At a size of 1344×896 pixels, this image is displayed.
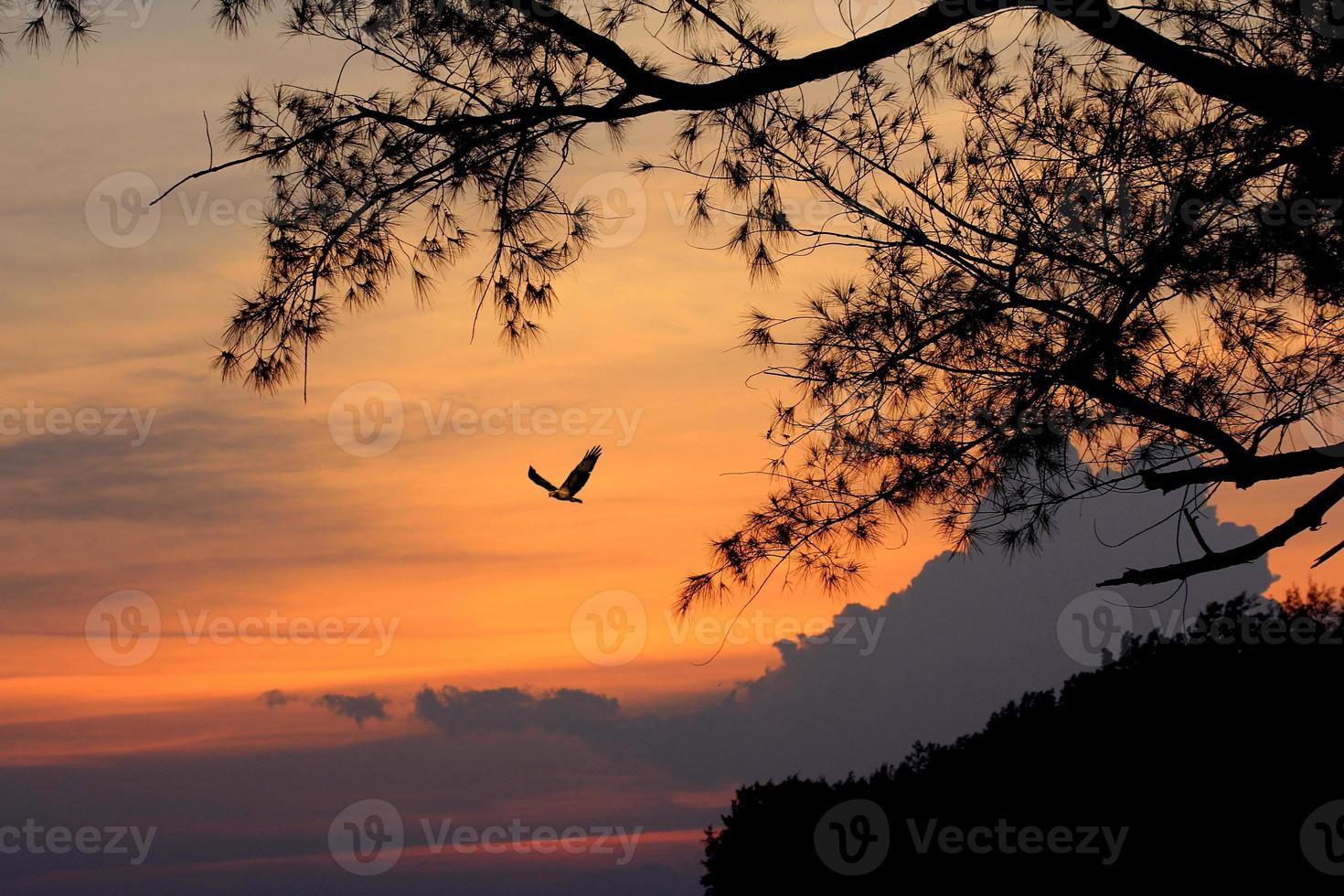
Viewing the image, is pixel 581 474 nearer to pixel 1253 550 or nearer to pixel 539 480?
pixel 539 480

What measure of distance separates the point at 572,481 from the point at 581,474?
64 mm

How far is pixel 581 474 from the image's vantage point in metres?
4.99

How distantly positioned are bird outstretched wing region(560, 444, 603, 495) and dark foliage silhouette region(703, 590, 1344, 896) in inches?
164

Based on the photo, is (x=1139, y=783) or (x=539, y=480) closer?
(x=539, y=480)

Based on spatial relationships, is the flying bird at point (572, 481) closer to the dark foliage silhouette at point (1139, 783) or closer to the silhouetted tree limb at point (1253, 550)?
the silhouetted tree limb at point (1253, 550)

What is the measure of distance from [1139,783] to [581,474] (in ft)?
15.4

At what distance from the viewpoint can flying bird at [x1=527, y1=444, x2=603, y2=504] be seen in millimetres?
4848

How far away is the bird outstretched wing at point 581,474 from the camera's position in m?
4.91

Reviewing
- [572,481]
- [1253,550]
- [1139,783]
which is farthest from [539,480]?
[1139,783]

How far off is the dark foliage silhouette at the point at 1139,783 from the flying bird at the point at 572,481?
4.18 metres

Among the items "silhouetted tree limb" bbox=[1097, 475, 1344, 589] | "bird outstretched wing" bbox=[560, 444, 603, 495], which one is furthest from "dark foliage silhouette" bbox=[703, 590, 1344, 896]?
"bird outstretched wing" bbox=[560, 444, 603, 495]

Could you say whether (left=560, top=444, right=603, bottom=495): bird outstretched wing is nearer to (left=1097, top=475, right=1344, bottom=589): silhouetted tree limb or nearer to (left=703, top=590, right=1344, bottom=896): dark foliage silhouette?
(left=1097, top=475, right=1344, bottom=589): silhouetted tree limb

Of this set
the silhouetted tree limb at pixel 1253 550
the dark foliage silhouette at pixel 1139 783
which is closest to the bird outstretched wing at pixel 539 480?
the silhouetted tree limb at pixel 1253 550

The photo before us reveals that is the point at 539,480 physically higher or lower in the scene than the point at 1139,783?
higher
